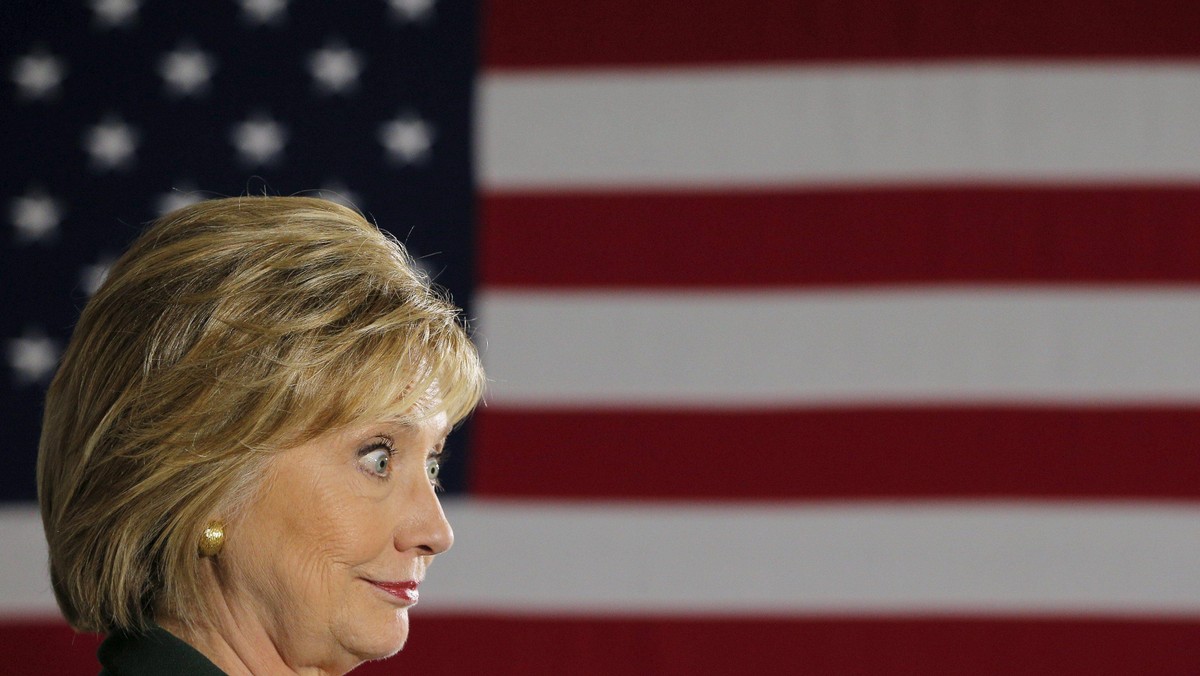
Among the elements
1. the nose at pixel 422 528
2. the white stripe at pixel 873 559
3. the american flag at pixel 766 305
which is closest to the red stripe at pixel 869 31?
the american flag at pixel 766 305

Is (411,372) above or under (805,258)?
under

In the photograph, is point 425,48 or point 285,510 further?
point 425,48

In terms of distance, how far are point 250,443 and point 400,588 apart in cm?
20

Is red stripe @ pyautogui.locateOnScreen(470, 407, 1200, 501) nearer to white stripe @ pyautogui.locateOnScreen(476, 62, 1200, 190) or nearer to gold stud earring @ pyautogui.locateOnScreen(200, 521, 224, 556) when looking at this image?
white stripe @ pyautogui.locateOnScreen(476, 62, 1200, 190)

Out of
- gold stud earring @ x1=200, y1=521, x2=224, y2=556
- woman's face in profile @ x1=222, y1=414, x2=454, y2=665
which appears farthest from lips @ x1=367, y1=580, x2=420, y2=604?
gold stud earring @ x1=200, y1=521, x2=224, y2=556

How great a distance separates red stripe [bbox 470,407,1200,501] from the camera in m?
2.06

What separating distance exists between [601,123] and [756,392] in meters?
0.52

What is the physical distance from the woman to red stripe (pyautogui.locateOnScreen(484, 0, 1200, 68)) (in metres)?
1.15

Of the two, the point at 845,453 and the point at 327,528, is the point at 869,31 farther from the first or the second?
the point at 327,528

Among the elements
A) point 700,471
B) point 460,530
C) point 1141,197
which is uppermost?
point 1141,197

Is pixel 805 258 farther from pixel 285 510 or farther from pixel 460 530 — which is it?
pixel 285 510

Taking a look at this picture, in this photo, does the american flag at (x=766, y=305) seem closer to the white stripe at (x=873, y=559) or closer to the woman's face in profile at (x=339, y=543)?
the white stripe at (x=873, y=559)

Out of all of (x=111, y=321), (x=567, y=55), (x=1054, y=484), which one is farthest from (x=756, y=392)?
(x=111, y=321)

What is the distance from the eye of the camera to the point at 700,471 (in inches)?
81.6
